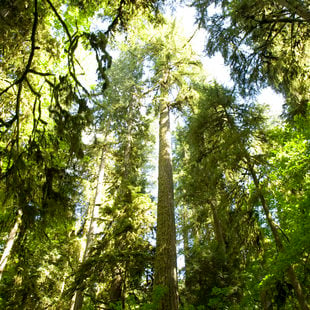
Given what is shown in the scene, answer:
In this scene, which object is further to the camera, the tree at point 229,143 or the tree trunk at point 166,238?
the tree at point 229,143

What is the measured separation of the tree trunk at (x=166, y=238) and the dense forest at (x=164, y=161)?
0.03 meters

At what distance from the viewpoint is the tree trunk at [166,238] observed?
4711mm

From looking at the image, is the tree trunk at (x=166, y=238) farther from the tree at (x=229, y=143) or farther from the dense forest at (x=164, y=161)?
the tree at (x=229, y=143)

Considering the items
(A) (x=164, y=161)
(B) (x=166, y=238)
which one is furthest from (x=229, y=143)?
(B) (x=166, y=238)

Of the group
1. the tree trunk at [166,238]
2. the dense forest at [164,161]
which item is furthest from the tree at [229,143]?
the tree trunk at [166,238]

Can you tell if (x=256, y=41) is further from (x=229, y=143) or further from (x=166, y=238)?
(x=166, y=238)

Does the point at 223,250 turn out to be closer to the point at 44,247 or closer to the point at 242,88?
the point at 242,88

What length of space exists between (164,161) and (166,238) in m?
2.48

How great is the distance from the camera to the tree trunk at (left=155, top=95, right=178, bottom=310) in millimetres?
4711

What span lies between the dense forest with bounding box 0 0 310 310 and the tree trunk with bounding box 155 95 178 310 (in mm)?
29

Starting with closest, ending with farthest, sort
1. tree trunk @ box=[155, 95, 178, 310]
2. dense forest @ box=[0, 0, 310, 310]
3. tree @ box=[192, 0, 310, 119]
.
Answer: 1. dense forest @ box=[0, 0, 310, 310]
2. tree trunk @ box=[155, 95, 178, 310]
3. tree @ box=[192, 0, 310, 119]

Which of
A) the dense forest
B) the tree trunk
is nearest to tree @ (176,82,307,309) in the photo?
the dense forest

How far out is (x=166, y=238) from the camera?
5.66m

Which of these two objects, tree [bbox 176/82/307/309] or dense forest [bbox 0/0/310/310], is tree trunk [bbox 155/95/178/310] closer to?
dense forest [bbox 0/0/310/310]
